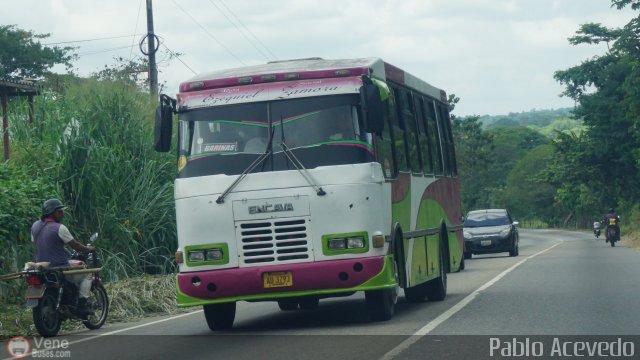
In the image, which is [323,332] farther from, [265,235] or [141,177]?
[141,177]

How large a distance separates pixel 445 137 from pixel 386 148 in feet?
19.4

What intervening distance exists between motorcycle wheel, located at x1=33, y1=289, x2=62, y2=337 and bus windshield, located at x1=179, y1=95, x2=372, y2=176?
241cm

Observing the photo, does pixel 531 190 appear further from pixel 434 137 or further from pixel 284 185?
pixel 284 185

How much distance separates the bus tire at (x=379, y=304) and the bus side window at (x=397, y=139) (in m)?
1.91

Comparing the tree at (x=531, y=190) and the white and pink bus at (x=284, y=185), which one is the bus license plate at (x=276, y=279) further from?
the tree at (x=531, y=190)

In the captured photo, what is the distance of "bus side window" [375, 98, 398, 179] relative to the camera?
569 inches

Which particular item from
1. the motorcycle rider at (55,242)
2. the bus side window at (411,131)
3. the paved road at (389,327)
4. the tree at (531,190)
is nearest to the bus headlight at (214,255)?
the paved road at (389,327)

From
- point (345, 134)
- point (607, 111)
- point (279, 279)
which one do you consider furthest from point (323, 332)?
point (607, 111)

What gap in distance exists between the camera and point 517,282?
73.2 feet

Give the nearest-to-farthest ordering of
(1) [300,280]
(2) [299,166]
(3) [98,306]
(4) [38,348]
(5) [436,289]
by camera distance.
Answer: (4) [38,348] → (1) [300,280] → (2) [299,166] → (3) [98,306] → (5) [436,289]

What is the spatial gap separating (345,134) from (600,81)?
173 ft

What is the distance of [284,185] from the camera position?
45.3ft

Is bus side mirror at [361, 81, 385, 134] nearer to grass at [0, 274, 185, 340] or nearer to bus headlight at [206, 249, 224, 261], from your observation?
bus headlight at [206, 249, 224, 261]

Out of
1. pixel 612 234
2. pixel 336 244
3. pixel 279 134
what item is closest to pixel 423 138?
pixel 279 134
